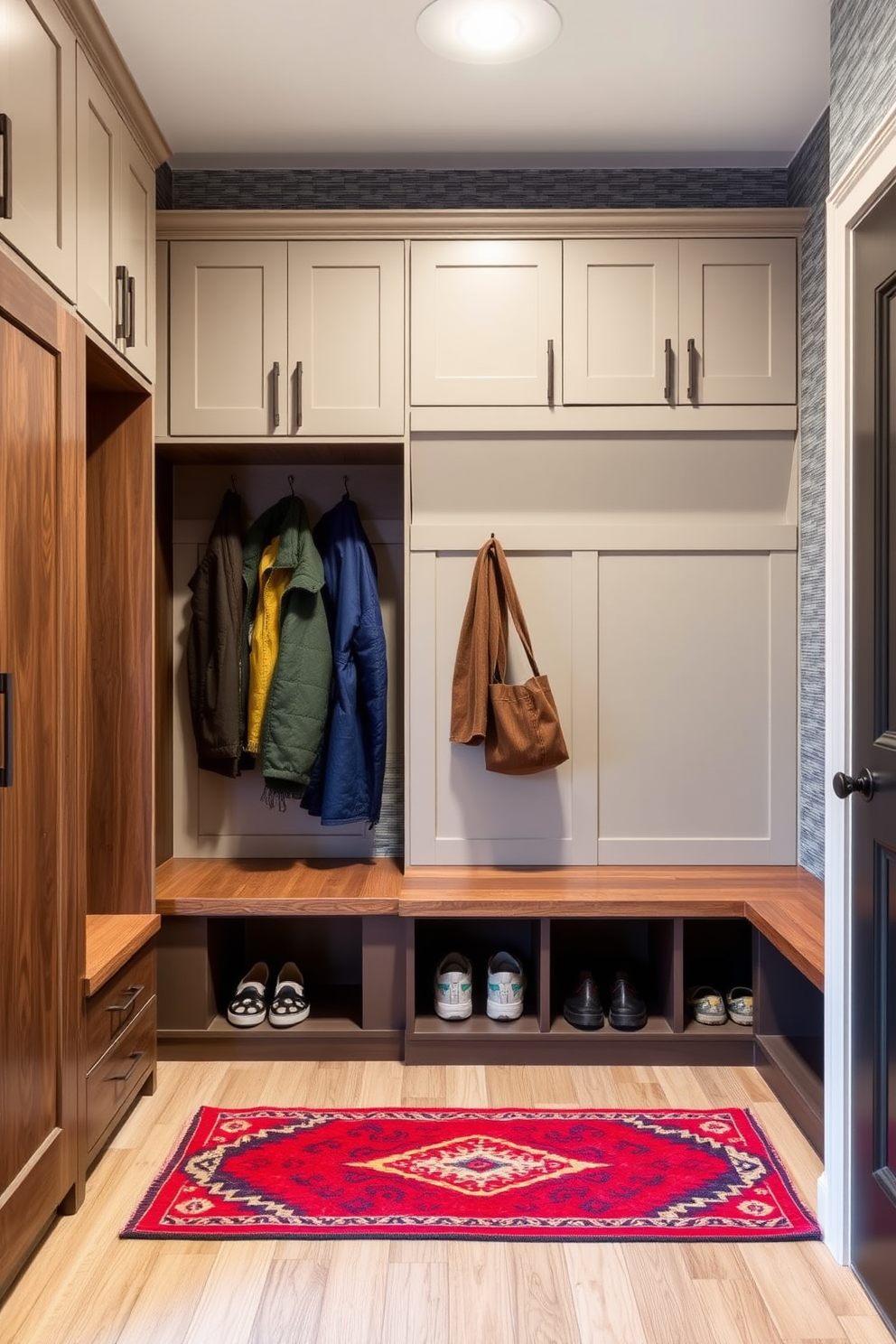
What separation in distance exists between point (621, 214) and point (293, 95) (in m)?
0.95

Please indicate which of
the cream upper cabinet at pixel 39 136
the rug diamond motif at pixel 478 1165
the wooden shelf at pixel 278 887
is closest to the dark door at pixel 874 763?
the rug diamond motif at pixel 478 1165

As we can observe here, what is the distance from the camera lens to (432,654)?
9.65 feet

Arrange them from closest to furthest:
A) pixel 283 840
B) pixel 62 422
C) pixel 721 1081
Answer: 1. pixel 62 422
2. pixel 721 1081
3. pixel 283 840

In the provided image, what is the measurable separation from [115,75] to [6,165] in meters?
0.75

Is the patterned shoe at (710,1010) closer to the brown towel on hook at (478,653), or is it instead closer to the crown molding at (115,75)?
the brown towel on hook at (478,653)

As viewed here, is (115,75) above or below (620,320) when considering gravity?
above

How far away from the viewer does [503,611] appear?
9.54ft

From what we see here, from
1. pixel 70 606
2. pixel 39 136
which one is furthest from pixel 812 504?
pixel 39 136

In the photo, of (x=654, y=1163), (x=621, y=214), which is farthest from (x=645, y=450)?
(x=654, y=1163)

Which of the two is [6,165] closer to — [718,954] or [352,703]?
[352,703]

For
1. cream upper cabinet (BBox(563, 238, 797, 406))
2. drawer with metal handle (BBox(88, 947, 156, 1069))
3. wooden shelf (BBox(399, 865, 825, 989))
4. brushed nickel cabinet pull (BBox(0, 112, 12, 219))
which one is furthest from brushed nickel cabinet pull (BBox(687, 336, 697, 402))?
drawer with metal handle (BBox(88, 947, 156, 1069))

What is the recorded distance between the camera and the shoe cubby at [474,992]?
2.77m

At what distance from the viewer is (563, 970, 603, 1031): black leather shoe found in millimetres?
2795

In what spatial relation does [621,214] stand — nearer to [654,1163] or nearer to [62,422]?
[62,422]
